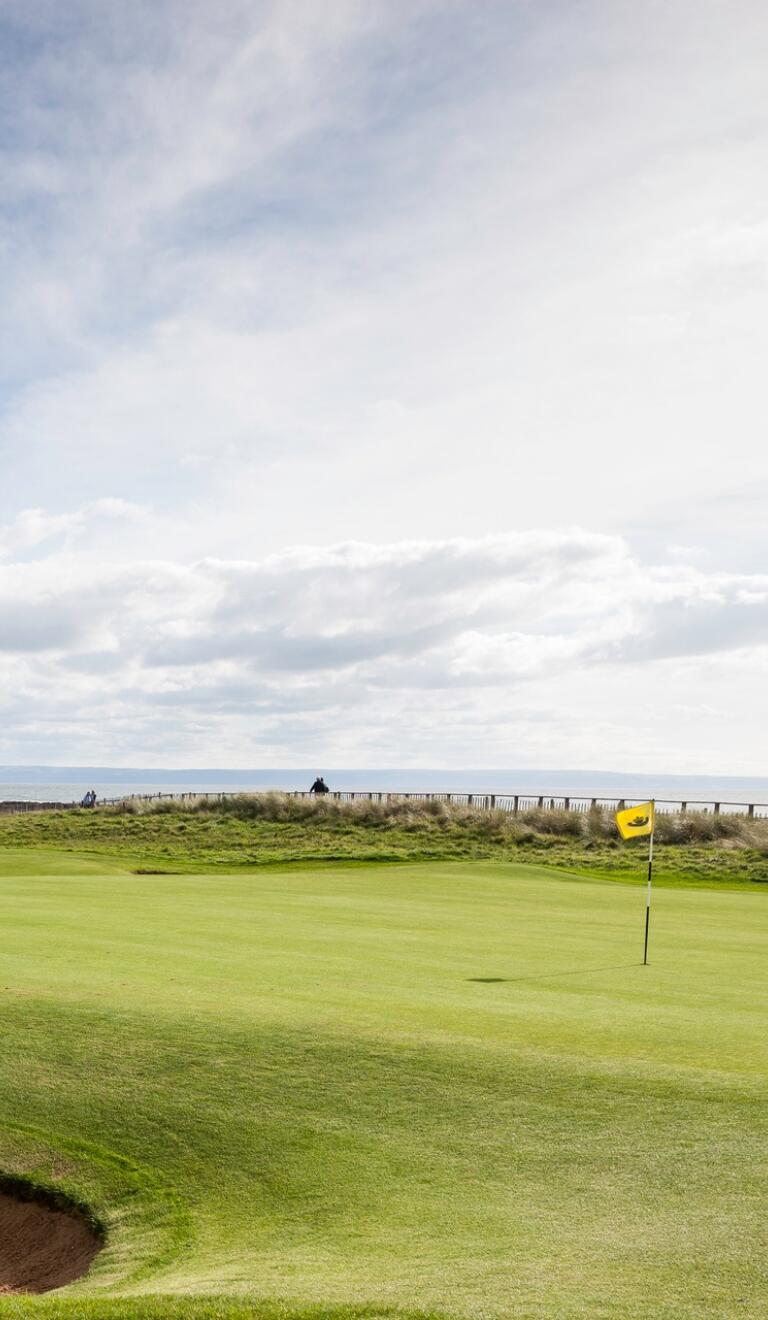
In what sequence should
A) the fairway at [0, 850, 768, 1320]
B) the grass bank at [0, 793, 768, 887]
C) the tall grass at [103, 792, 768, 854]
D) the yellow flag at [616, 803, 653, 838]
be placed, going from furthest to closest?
the tall grass at [103, 792, 768, 854] → the grass bank at [0, 793, 768, 887] → the yellow flag at [616, 803, 653, 838] → the fairway at [0, 850, 768, 1320]

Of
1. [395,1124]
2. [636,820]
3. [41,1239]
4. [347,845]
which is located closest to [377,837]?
[347,845]

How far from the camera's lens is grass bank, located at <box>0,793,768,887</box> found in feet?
142

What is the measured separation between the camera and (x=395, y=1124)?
26.3 feet

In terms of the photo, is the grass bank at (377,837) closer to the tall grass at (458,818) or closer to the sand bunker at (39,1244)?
the tall grass at (458,818)

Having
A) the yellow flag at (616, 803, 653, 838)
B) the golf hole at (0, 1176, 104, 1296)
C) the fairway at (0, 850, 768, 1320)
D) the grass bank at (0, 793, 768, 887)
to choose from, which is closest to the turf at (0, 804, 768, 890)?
the grass bank at (0, 793, 768, 887)

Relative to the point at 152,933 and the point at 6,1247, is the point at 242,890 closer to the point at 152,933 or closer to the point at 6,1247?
the point at 152,933

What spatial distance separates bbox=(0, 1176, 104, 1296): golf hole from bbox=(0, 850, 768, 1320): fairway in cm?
14

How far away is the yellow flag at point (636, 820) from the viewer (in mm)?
16312

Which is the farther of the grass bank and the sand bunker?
the grass bank

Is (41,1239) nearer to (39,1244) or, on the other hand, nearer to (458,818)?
(39,1244)

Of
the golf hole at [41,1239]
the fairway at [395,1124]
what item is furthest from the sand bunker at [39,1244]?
the fairway at [395,1124]

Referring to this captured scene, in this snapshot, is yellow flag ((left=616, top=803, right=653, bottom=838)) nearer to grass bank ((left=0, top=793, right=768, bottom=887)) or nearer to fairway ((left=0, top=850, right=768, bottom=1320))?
fairway ((left=0, top=850, right=768, bottom=1320))

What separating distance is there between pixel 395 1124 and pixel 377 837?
46.0 m

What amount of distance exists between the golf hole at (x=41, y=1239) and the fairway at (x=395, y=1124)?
0.14m
